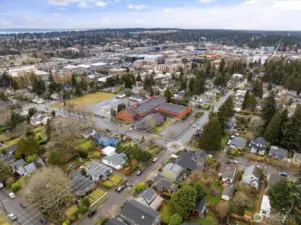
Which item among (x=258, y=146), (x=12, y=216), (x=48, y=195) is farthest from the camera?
(x=258, y=146)

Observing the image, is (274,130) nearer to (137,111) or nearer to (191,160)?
(191,160)

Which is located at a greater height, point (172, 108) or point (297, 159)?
point (172, 108)

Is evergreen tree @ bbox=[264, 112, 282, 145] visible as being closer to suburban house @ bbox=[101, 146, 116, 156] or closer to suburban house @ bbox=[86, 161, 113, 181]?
suburban house @ bbox=[101, 146, 116, 156]

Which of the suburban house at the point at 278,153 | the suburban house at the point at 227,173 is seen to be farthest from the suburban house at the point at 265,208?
the suburban house at the point at 278,153

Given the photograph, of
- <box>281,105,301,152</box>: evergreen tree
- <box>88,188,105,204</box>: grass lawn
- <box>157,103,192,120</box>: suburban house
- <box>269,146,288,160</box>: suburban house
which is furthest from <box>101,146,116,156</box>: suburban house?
<box>281,105,301,152</box>: evergreen tree

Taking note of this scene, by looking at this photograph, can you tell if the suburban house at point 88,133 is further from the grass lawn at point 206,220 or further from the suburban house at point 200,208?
the grass lawn at point 206,220

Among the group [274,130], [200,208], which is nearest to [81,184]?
[200,208]

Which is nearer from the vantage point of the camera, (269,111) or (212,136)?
(212,136)
